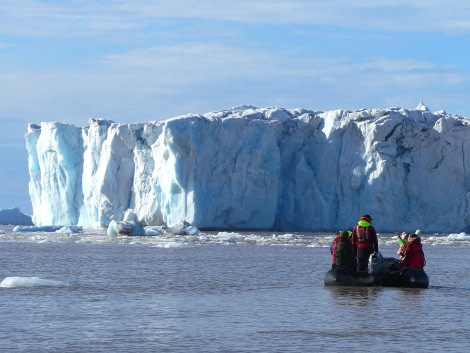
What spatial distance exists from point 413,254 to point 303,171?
22.1 meters

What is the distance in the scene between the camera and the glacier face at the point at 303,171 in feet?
114

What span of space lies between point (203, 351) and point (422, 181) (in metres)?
28.3

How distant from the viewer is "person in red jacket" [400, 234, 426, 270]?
13453 millimetres

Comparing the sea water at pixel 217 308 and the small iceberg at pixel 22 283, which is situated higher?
the small iceberg at pixel 22 283

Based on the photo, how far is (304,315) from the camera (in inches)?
406

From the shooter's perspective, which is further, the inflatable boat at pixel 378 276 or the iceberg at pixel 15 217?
the iceberg at pixel 15 217

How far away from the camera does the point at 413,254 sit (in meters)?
13.6

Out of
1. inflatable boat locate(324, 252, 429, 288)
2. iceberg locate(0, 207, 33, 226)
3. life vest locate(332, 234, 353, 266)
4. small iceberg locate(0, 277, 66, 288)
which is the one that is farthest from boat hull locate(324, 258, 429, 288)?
iceberg locate(0, 207, 33, 226)

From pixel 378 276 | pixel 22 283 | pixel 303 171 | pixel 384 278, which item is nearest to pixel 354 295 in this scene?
pixel 378 276

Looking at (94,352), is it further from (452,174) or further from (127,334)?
(452,174)

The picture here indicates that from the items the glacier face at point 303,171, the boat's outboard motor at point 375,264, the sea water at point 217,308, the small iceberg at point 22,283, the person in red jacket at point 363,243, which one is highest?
the glacier face at point 303,171

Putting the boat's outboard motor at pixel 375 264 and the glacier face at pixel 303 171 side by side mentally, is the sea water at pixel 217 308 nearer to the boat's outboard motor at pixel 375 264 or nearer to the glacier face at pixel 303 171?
the boat's outboard motor at pixel 375 264

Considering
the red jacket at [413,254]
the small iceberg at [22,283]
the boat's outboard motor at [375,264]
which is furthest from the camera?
the red jacket at [413,254]

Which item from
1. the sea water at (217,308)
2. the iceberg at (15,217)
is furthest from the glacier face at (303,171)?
the iceberg at (15,217)
